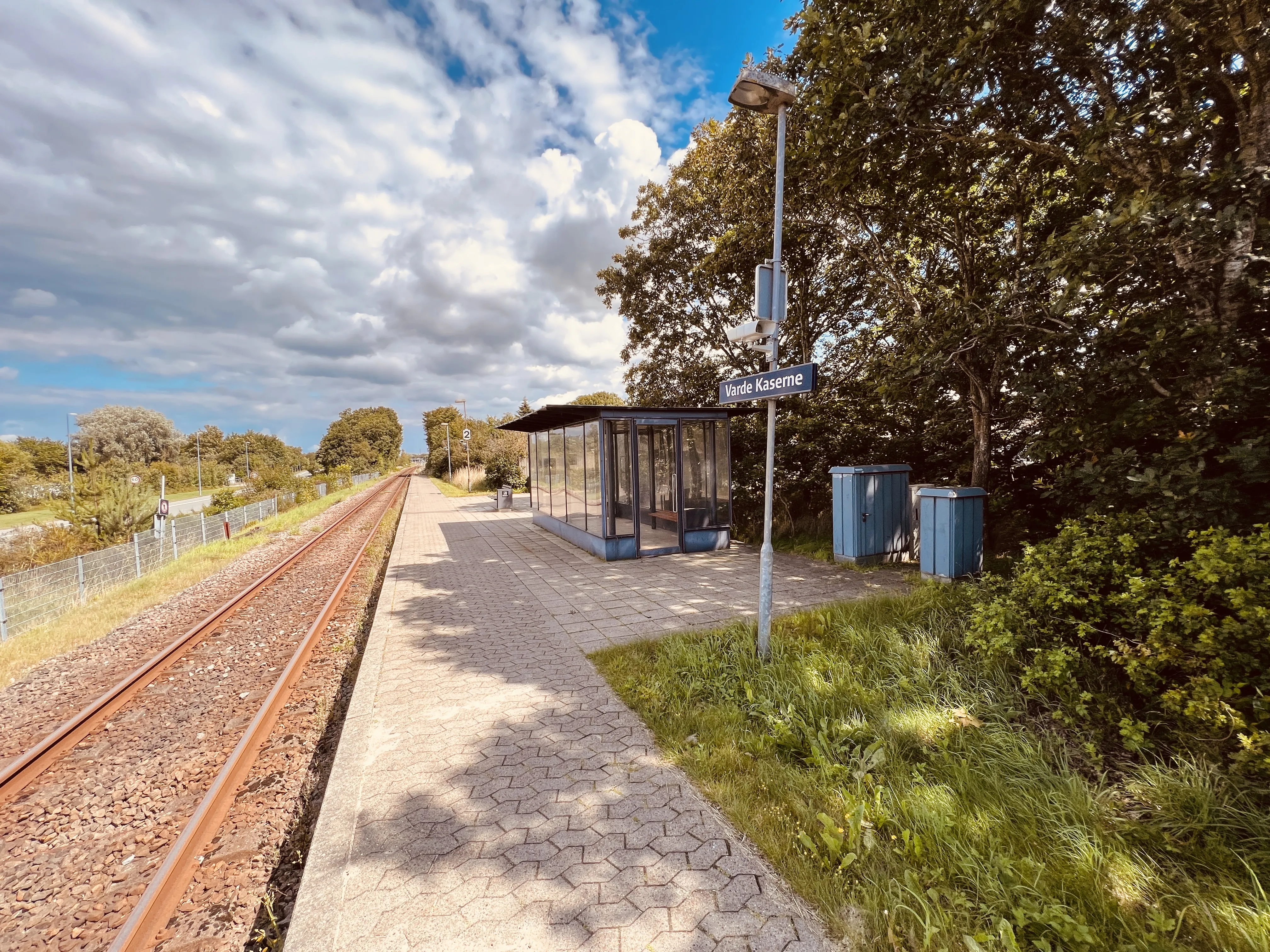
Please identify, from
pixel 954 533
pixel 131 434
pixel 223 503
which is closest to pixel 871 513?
pixel 954 533

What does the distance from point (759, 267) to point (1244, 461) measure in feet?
11.2

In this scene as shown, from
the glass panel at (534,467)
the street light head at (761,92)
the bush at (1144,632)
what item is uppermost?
the street light head at (761,92)

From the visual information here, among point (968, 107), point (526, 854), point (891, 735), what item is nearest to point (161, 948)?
point (526, 854)

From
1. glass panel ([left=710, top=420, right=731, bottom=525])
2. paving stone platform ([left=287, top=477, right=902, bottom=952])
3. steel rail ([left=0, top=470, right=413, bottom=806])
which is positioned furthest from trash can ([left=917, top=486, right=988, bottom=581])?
steel rail ([left=0, top=470, right=413, bottom=806])

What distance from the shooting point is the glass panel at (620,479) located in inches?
377

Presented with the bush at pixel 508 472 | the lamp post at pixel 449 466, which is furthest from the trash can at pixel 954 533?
the lamp post at pixel 449 466

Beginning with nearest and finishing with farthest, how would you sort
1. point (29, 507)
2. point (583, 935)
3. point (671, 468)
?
point (583, 935) < point (671, 468) < point (29, 507)

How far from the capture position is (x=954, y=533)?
6207mm

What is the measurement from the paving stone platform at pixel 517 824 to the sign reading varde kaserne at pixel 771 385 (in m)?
2.58

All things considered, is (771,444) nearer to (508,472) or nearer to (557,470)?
(557,470)

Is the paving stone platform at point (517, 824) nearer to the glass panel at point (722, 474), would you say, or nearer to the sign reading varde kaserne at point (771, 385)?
the sign reading varde kaserne at point (771, 385)

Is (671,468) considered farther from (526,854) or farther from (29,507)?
(29,507)

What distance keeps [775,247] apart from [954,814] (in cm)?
381

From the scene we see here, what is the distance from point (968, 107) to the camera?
549cm
